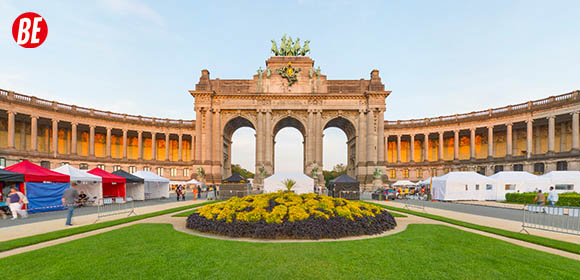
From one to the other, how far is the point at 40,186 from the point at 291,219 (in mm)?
19137

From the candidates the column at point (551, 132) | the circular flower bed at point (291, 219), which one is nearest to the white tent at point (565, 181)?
the column at point (551, 132)

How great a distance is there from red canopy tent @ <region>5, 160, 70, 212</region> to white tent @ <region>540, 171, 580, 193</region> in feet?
153

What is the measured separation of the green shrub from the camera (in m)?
23.8

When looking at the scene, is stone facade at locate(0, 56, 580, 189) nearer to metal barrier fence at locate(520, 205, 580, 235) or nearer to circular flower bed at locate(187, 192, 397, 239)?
metal barrier fence at locate(520, 205, 580, 235)

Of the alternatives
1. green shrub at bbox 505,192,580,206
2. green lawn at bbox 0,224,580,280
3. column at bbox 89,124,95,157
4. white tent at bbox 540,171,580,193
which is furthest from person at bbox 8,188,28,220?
column at bbox 89,124,95,157

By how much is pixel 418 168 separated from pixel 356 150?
53.5 feet

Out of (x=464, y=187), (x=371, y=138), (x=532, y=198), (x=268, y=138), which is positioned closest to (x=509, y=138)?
(x=371, y=138)

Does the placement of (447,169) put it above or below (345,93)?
below

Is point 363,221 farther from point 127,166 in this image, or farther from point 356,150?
point 127,166

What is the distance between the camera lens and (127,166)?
62.3 m

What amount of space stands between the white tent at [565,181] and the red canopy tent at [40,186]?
4651 centimetres

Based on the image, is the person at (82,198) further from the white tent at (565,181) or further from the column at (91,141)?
the white tent at (565,181)

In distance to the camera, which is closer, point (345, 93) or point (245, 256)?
point (245, 256)

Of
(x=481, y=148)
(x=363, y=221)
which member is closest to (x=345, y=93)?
(x=481, y=148)
